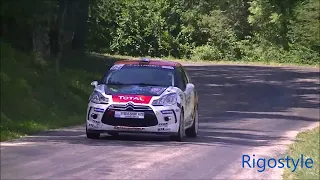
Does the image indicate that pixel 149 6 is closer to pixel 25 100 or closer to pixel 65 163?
pixel 25 100

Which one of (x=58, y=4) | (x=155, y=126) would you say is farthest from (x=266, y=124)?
(x=58, y=4)

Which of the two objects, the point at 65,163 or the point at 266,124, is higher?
the point at 65,163

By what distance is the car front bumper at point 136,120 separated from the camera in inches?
665

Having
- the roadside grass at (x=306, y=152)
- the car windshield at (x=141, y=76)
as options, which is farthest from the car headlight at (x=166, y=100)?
the roadside grass at (x=306, y=152)

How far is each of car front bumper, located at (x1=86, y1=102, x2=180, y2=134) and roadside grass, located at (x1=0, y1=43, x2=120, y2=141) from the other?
1.78 meters

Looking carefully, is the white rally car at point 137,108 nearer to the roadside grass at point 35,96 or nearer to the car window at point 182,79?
the car window at point 182,79

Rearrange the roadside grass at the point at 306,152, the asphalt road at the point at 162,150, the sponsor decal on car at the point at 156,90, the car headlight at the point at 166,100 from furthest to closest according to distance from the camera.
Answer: the sponsor decal on car at the point at 156,90 < the car headlight at the point at 166,100 < the roadside grass at the point at 306,152 < the asphalt road at the point at 162,150

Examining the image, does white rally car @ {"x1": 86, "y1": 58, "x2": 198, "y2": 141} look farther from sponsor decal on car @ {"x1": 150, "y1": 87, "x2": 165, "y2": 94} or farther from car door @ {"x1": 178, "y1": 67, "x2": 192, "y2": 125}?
car door @ {"x1": 178, "y1": 67, "x2": 192, "y2": 125}

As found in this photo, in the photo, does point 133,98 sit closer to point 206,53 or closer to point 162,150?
point 162,150

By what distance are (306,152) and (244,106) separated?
55.0ft

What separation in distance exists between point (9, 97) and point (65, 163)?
9519 millimetres

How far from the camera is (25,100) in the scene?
22.7 m

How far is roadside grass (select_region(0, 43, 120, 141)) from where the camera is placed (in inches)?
792

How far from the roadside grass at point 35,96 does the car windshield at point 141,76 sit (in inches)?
87.2
